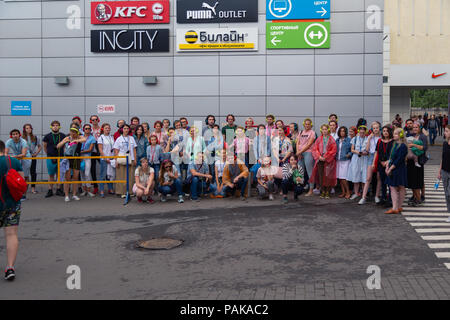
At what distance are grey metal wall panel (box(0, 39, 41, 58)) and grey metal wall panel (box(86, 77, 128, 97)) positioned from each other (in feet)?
7.59

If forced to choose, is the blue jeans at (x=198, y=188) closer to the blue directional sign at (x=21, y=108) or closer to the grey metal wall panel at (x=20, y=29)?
the blue directional sign at (x=21, y=108)

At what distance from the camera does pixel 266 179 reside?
13070 millimetres

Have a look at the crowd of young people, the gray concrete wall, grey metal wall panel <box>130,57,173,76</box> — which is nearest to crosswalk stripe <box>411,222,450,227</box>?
the crowd of young people

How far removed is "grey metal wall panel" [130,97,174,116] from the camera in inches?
666

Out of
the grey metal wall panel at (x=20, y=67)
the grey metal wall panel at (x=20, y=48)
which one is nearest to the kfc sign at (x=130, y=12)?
the grey metal wall panel at (x=20, y=48)

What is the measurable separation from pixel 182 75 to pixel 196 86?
0.62 meters

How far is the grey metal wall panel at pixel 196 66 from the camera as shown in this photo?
54.6ft

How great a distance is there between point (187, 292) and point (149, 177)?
7011 mm

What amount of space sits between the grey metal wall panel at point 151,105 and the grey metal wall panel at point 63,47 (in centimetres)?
256

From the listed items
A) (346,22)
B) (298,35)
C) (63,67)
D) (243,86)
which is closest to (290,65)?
(298,35)

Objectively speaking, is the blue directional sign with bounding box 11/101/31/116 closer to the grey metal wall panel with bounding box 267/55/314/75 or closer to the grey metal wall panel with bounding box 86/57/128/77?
the grey metal wall panel with bounding box 86/57/128/77

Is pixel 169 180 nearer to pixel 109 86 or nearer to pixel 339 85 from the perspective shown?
pixel 109 86

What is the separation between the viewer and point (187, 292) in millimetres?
6230

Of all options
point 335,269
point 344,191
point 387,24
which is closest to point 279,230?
point 335,269
